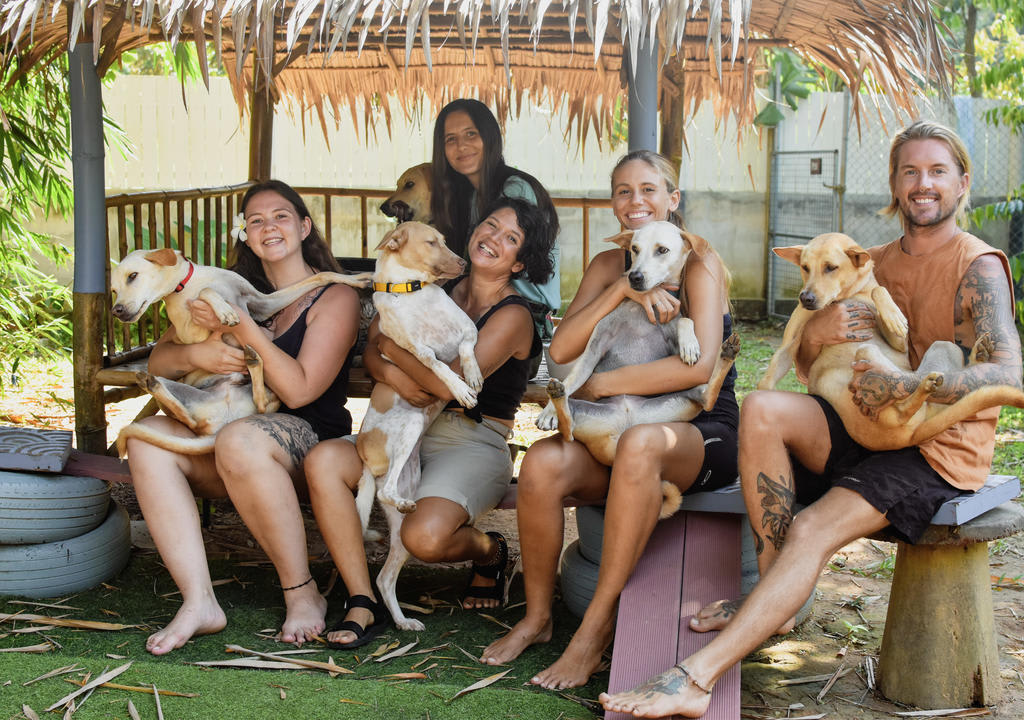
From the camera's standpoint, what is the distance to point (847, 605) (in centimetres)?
392

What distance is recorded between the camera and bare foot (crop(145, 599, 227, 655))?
320 cm

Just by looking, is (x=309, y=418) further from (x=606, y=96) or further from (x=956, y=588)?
(x=606, y=96)

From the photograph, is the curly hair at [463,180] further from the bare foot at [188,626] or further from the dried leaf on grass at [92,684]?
the dried leaf on grass at [92,684]

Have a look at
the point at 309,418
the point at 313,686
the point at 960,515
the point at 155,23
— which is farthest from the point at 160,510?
the point at 960,515

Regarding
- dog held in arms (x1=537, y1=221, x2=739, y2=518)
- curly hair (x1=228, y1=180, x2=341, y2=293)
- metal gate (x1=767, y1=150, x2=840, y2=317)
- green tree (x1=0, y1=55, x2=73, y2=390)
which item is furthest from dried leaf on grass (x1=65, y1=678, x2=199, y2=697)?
metal gate (x1=767, y1=150, x2=840, y2=317)

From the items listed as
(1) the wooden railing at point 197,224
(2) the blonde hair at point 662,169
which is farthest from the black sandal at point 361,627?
(1) the wooden railing at point 197,224

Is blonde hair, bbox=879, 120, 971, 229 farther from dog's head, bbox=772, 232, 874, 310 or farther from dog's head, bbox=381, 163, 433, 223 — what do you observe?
dog's head, bbox=381, 163, 433, 223

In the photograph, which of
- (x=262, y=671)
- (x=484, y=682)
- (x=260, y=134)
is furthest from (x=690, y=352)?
(x=260, y=134)

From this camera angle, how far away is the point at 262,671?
3084 mm

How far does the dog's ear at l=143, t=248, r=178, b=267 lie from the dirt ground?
1442 millimetres

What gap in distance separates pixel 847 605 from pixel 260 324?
2505mm

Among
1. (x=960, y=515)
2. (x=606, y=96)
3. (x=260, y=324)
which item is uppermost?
(x=606, y=96)

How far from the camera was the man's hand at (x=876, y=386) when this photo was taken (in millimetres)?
2791

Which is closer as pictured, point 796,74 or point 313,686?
point 313,686
